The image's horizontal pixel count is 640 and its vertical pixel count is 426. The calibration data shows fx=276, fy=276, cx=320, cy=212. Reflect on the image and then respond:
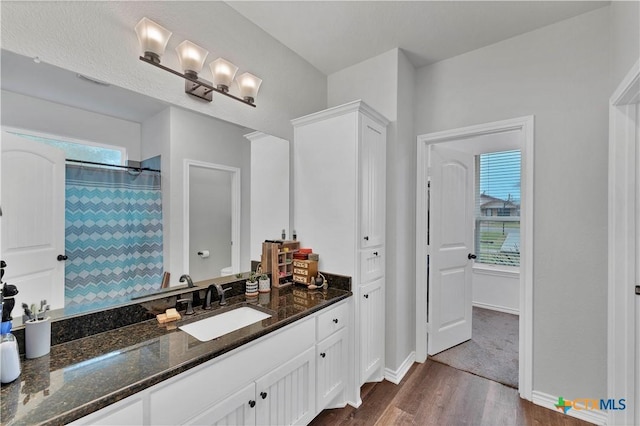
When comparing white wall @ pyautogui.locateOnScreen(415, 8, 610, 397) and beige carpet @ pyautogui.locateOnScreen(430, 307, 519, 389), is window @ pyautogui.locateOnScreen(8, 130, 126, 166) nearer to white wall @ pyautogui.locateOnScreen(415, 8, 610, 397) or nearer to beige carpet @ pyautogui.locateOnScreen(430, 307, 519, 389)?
white wall @ pyautogui.locateOnScreen(415, 8, 610, 397)

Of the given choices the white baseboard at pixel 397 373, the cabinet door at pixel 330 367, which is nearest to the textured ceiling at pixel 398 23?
the cabinet door at pixel 330 367

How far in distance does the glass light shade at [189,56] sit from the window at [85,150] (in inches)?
23.4

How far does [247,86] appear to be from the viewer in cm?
189

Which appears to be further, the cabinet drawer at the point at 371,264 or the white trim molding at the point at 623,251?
the cabinet drawer at the point at 371,264

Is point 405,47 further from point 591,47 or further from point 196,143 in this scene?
point 196,143

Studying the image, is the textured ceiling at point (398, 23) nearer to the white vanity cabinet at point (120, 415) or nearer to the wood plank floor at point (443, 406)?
the white vanity cabinet at point (120, 415)

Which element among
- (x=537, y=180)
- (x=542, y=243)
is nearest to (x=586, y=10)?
Result: (x=537, y=180)

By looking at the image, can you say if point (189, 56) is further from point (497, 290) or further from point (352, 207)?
point (497, 290)

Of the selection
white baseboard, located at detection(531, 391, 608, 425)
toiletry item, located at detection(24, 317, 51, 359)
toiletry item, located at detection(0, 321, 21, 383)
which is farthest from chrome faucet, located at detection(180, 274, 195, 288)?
white baseboard, located at detection(531, 391, 608, 425)

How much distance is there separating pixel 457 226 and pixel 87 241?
9.71 ft

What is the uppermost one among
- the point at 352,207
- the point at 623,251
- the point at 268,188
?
the point at 268,188

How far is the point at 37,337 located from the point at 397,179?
2309 millimetres

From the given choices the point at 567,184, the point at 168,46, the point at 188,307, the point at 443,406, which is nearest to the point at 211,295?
the point at 188,307

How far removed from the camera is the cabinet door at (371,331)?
206cm
